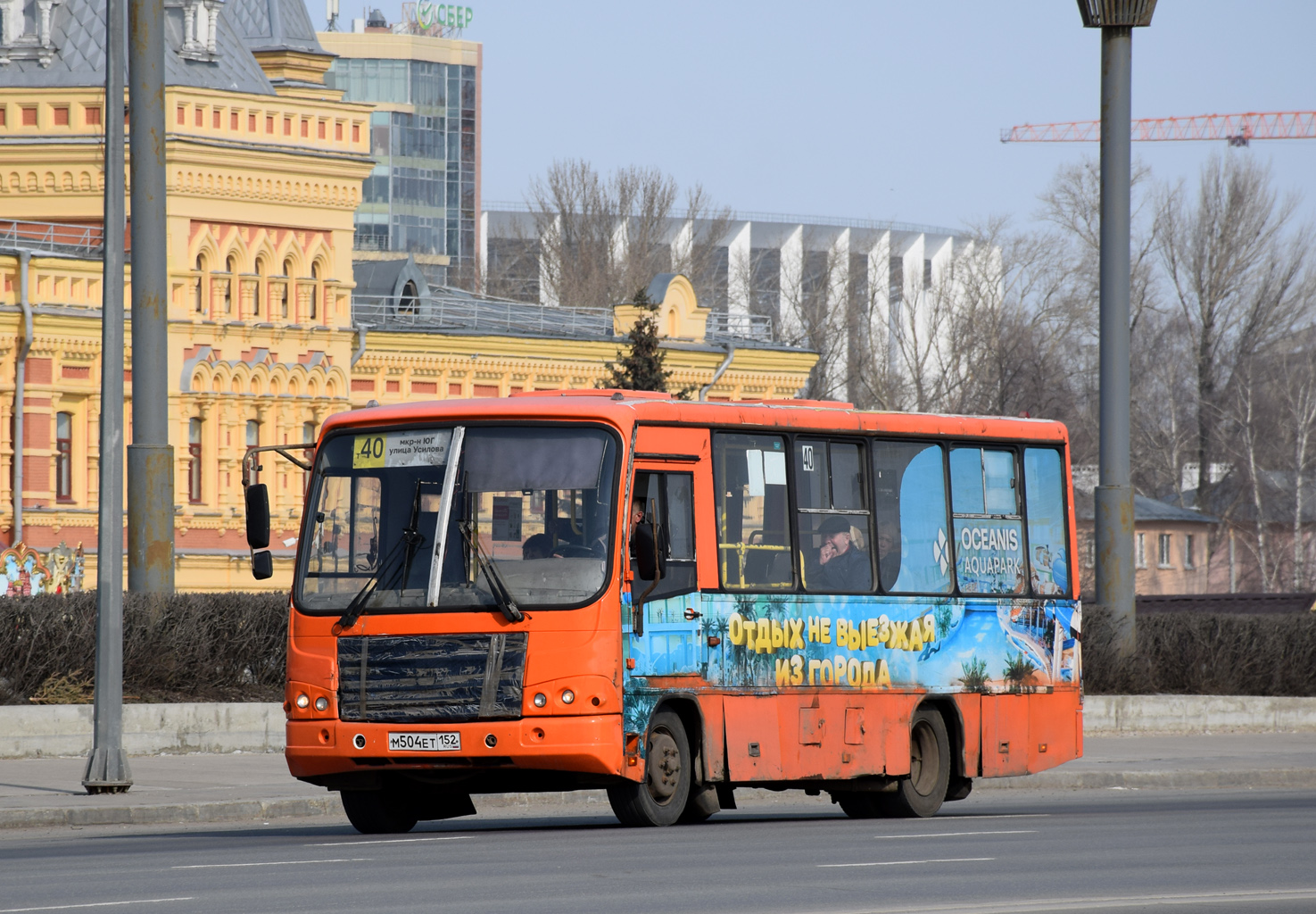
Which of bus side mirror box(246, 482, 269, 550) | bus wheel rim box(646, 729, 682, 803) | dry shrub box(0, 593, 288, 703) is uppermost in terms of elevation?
bus side mirror box(246, 482, 269, 550)

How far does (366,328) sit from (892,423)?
31743mm

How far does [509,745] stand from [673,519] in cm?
216

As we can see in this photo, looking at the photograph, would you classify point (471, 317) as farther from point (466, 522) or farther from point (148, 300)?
point (466, 522)

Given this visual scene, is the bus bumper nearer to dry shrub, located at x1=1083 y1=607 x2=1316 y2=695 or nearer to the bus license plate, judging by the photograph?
the bus license plate

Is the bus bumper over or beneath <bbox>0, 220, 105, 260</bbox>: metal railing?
beneath

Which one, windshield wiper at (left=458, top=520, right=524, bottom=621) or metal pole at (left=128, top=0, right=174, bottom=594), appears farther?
metal pole at (left=128, top=0, right=174, bottom=594)

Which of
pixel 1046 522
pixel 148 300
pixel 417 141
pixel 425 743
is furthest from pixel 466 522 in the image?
pixel 417 141

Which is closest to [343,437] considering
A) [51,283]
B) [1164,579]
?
[51,283]

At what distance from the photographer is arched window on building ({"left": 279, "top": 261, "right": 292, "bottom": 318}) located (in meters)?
47.3

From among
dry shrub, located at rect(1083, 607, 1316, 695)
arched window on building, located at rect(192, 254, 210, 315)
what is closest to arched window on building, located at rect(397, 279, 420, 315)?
arched window on building, located at rect(192, 254, 210, 315)

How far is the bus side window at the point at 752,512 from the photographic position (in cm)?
1677

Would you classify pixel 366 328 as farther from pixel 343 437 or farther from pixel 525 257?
pixel 525 257

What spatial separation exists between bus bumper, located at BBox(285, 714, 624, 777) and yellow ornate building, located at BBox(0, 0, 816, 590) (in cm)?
2845

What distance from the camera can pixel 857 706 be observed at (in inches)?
695
